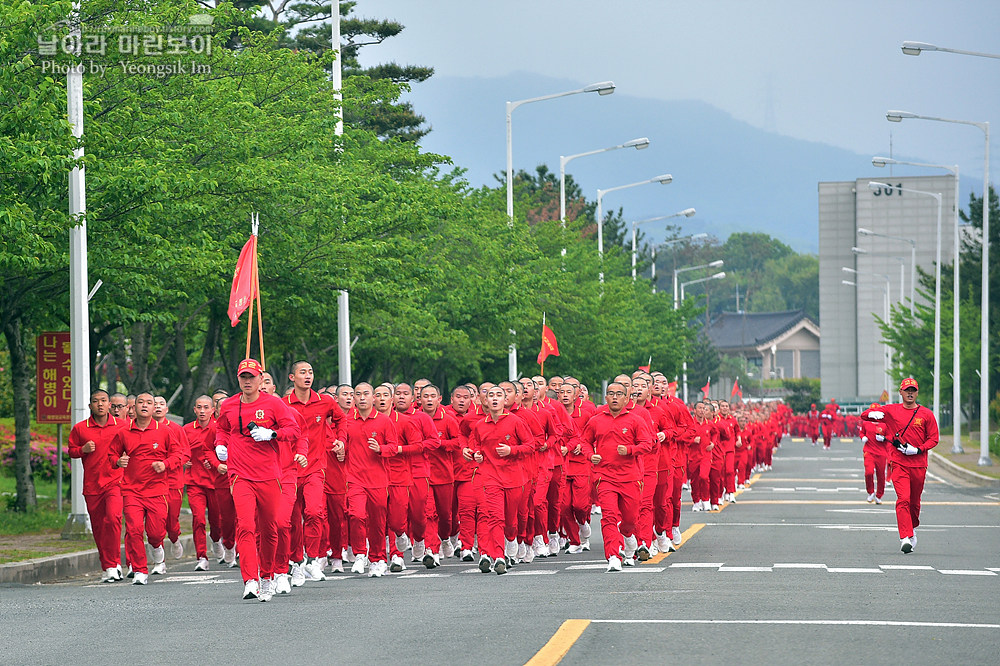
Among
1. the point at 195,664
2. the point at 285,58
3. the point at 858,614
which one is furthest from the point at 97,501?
the point at 285,58

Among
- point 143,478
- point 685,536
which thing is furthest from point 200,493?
point 685,536

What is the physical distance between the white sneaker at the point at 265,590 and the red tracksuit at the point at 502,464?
2.97 metres

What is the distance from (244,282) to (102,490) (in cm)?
354

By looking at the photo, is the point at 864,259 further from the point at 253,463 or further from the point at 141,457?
the point at 253,463

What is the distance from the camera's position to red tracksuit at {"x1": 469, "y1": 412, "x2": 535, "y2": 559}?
15.5 meters

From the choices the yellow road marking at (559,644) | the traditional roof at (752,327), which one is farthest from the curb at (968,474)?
the traditional roof at (752,327)

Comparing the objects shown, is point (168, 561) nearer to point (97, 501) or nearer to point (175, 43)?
point (97, 501)

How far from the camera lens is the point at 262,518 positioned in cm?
1307

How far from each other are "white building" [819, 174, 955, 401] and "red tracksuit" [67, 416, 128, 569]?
328 feet

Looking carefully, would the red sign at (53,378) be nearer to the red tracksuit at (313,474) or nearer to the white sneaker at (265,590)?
the red tracksuit at (313,474)

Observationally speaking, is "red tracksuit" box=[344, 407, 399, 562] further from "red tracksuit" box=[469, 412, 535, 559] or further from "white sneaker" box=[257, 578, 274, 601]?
"white sneaker" box=[257, 578, 274, 601]

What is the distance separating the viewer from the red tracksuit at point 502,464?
51.0ft

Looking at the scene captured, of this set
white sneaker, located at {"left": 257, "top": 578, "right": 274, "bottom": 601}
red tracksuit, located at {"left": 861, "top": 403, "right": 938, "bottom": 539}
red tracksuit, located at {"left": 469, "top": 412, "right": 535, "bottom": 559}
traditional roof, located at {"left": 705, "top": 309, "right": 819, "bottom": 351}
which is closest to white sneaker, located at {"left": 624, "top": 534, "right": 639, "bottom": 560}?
red tracksuit, located at {"left": 469, "top": 412, "right": 535, "bottom": 559}

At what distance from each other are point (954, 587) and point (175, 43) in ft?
39.8
